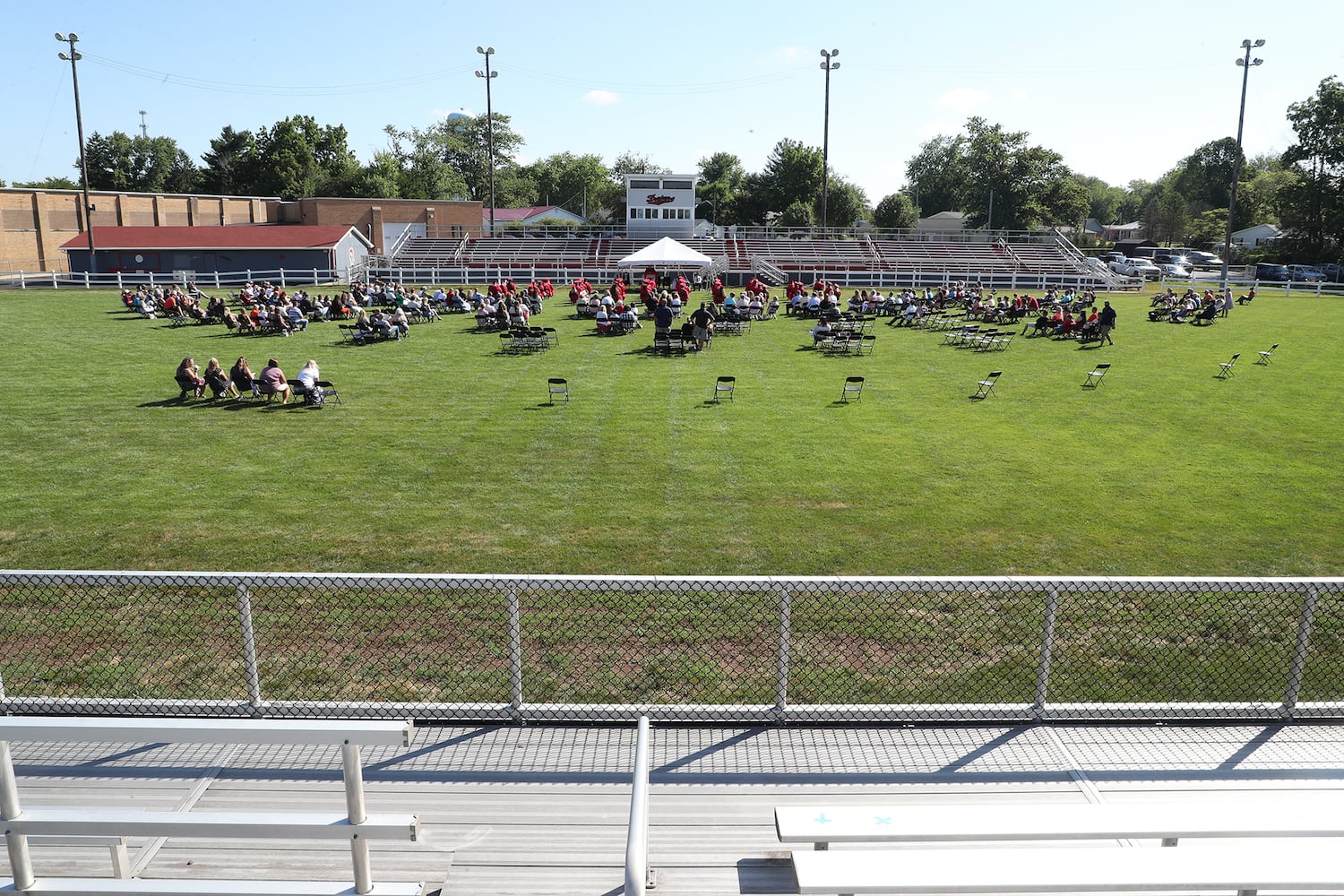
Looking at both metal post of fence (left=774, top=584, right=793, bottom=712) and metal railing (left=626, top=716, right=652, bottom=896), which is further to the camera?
metal post of fence (left=774, top=584, right=793, bottom=712)

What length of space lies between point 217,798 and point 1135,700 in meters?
6.47

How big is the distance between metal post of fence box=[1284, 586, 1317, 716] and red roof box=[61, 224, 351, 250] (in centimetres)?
5019

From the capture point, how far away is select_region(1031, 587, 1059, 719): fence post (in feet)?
19.6

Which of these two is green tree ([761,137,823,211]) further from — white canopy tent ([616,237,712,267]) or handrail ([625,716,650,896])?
handrail ([625,716,650,896])

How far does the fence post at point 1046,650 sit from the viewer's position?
596 centimetres

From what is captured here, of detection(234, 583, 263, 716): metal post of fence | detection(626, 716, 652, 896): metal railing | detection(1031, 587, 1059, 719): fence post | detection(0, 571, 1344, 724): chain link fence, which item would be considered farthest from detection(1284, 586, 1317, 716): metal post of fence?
detection(234, 583, 263, 716): metal post of fence

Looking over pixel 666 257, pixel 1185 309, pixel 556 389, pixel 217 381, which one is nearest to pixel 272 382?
pixel 217 381

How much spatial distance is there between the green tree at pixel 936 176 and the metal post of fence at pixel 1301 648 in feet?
390

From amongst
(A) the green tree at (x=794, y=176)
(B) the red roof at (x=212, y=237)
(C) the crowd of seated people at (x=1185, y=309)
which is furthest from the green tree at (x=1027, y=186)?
(B) the red roof at (x=212, y=237)

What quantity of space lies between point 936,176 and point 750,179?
70457 mm

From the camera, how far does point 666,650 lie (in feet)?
26.4

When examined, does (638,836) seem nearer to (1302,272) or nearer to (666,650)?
(666,650)

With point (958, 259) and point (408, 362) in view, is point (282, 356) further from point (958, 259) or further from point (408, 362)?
point (958, 259)

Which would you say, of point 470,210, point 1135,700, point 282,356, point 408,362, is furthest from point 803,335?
point 470,210
